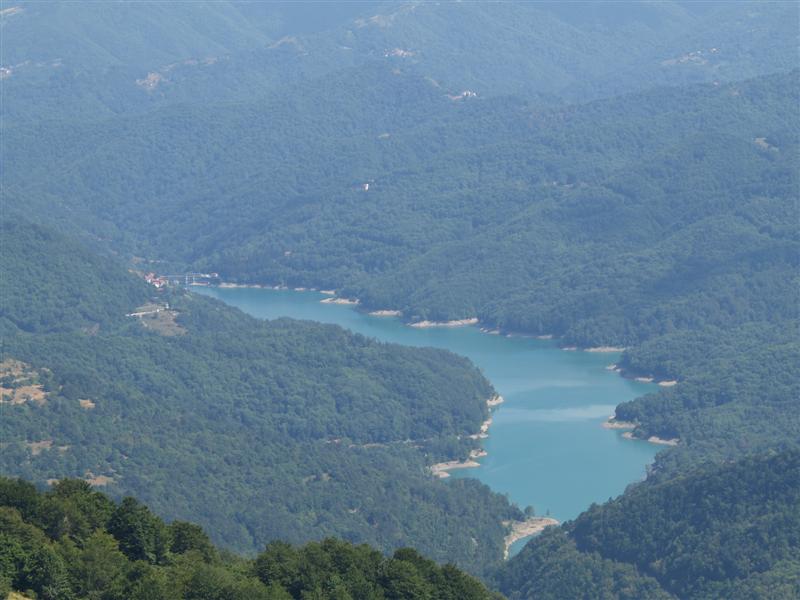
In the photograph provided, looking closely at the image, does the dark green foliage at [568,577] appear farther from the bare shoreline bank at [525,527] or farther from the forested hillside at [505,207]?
the forested hillside at [505,207]

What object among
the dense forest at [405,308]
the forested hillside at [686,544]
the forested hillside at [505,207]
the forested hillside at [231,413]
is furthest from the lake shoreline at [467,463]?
the forested hillside at [686,544]

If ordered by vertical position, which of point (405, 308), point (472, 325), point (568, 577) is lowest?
point (568, 577)

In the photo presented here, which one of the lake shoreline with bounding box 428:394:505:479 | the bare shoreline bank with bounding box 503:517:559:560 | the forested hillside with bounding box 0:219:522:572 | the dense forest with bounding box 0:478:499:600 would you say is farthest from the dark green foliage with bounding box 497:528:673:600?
the lake shoreline with bounding box 428:394:505:479

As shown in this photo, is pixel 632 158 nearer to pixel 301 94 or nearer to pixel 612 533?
pixel 301 94

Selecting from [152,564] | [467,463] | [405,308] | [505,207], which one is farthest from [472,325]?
[152,564]

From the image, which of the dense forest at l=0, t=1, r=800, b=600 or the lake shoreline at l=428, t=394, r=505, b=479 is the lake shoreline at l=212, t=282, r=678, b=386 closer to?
the dense forest at l=0, t=1, r=800, b=600

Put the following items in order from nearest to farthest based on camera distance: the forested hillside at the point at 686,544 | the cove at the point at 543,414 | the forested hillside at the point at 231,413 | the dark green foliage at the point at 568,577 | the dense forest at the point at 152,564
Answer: the dense forest at the point at 152,564 → the forested hillside at the point at 686,544 → the dark green foliage at the point at 568,577 → the forested hillside at the point at 231,413 → the cove at the point at 543,414

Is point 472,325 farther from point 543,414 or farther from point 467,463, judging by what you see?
point 467,463
